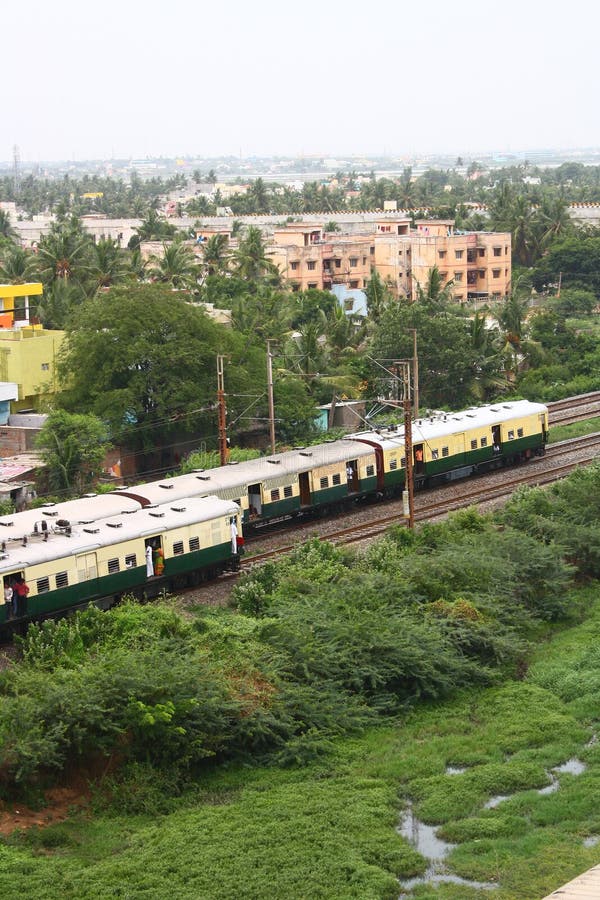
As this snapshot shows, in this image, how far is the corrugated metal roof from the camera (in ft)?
46.4

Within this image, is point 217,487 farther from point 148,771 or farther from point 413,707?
point 148,771

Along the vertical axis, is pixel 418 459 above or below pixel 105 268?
below

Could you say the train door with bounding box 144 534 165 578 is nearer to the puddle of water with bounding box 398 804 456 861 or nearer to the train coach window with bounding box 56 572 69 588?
the train coach window with bounding box 56 572 69 588

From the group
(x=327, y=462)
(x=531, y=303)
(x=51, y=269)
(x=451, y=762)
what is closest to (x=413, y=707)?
(x=451, y=762)

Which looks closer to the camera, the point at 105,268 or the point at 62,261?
the point at 62,261

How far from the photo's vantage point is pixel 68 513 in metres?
27.7

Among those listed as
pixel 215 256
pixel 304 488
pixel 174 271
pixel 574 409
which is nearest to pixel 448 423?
pixel 304 488

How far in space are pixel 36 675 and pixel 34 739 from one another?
1.83 m

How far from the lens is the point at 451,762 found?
67.5ft

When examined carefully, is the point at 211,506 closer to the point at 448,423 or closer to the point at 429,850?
the point at 448,423

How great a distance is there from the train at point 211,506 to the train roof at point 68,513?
2cm

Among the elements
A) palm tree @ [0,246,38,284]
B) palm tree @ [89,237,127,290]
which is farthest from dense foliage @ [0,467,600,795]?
palm tree @ [0,246,38,284]

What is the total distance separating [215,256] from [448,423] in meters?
45.8

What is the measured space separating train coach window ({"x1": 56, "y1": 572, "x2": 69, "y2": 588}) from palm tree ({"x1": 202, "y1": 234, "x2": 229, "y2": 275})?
55.6 meters
